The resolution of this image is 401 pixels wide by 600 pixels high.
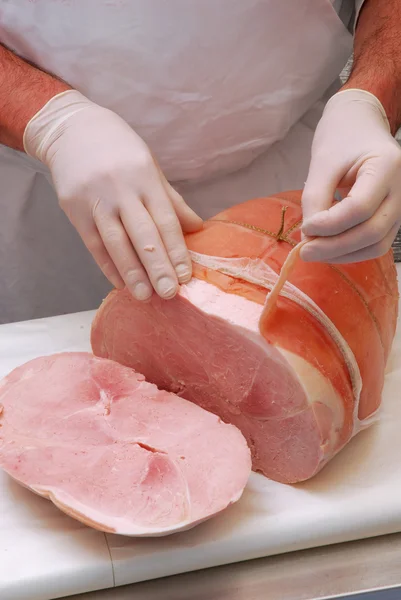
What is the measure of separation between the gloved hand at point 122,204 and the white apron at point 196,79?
0.23m

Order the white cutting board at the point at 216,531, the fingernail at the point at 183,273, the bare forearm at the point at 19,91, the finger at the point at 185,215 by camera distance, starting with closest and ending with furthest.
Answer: the white cutting board at the point at 216,531 → the fingernail at the point at 183,273 → the finger at the point at 185,215 → the bare forearm at the point at 19,91

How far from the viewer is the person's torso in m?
1.78

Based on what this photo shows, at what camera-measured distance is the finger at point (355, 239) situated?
1373 millimetres

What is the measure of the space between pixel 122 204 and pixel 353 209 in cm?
47

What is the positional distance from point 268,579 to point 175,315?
517 mm

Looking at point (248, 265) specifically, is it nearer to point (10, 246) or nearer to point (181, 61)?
point (181, 61)

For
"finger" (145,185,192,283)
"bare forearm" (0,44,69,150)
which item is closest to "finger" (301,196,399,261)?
"finger" (145,185,192,283)

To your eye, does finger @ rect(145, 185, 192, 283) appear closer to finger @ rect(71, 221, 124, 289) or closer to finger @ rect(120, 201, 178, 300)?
finger @ rect(120, 201, 178, 300)

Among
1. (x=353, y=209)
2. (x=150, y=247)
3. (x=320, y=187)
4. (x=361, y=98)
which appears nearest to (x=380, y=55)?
(x=361, y=98)

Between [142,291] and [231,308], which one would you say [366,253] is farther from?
[142,291]

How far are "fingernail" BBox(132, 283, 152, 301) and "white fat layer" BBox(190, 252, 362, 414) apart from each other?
0.13 metres

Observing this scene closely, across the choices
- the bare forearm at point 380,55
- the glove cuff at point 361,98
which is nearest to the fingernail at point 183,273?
the glove cuff at point 361,98

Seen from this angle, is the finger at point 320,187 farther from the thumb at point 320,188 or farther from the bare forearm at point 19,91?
the bare forearm at point 19,91

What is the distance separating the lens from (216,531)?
1352 millimetres
